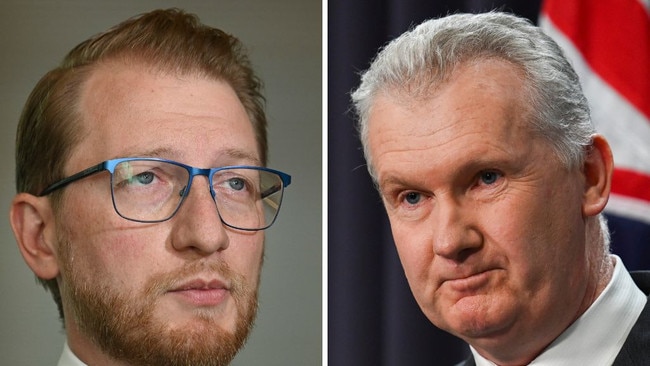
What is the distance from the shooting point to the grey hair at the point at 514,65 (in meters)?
1.74

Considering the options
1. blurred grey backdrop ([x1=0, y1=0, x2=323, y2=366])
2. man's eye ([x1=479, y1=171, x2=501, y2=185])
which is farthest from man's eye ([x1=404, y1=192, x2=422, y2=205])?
blurred grey backdrop ([x1=0, y1=0, x2=323, y2=366])

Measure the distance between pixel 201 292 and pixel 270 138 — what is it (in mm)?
368

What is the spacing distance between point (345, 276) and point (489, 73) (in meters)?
0.67

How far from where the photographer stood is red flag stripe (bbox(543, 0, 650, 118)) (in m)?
2.17

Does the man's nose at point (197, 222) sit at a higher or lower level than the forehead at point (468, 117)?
lower

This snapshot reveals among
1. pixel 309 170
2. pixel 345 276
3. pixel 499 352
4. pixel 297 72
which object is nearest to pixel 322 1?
pixel 297 72

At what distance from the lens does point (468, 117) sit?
1709 millimetres

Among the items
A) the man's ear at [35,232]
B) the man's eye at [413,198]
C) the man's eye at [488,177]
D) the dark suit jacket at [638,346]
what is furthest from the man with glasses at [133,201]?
the dark suit jacket at [638,346]

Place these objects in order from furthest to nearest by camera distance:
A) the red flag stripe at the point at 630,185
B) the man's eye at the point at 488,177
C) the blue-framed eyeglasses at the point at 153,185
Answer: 1. the red flag stripe at the point at 630,185
2. the man's eye at the point at 488,177
3. the blue-framed eyeglasses at the point at 153,185

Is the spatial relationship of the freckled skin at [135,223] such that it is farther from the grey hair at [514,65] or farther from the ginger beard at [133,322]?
the grey hair at [514,65]

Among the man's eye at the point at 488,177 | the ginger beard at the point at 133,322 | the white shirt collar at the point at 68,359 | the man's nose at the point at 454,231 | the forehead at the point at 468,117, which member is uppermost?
the forehead at the point at 468,117

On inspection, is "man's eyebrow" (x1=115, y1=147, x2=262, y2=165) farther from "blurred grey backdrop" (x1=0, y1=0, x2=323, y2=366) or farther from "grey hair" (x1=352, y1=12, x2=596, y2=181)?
"grey hair" (x1=352, y1=12, x2=596, y2=181)

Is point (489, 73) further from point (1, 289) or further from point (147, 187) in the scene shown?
point (1, 289)

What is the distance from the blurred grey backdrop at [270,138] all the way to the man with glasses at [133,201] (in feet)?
0.11
